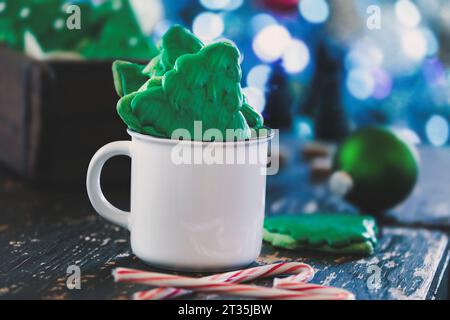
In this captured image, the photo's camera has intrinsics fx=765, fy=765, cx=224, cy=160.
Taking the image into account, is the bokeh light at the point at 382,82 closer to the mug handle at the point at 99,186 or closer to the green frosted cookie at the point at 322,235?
the green frosted cookie at the point at 322,235

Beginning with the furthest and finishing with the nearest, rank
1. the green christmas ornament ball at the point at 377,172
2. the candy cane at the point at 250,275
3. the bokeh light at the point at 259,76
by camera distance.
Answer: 1. the bokeh light at the point at 259,76
2. the green christmas ornament ball at the point at 377,172
3. the candy cane at the point at 250,275

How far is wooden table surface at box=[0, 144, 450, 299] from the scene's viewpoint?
2.44ft

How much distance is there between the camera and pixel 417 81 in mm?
1511

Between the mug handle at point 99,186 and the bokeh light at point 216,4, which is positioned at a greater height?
the bokeh light at point 216,4

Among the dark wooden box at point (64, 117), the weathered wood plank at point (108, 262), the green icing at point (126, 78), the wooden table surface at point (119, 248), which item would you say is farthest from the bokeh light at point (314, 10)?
the green icing at point (126, 78)

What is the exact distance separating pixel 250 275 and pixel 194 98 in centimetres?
18

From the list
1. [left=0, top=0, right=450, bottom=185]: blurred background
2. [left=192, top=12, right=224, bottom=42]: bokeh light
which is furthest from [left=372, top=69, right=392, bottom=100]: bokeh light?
[left=192, top=12, right=224, bottom=42]: bokeh light

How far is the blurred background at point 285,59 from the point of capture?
116 cm

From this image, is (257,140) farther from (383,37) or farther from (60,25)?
(383,37)

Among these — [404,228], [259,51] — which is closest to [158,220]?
[404,228]

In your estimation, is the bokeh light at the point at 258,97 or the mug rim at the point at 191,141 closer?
the mug rim at the point at 191,141

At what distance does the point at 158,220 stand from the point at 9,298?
6.2 inches

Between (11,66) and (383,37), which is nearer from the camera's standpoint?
(11,66)

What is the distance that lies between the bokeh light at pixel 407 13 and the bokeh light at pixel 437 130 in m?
0.18
